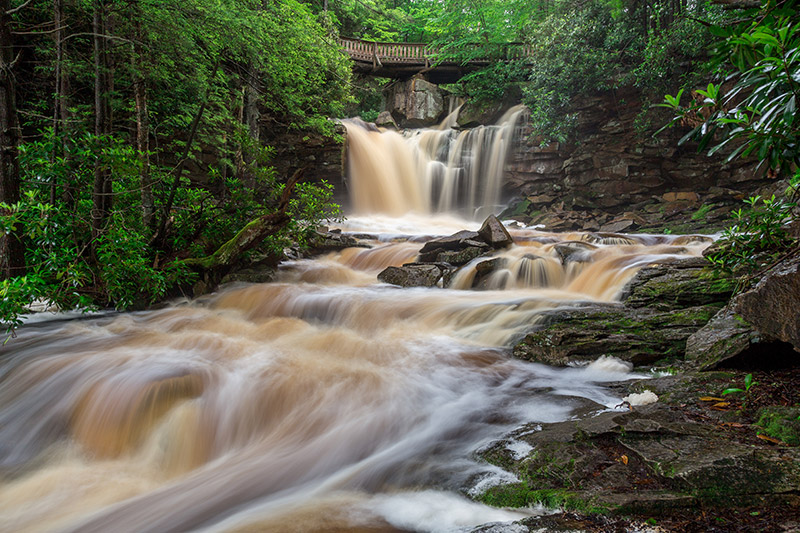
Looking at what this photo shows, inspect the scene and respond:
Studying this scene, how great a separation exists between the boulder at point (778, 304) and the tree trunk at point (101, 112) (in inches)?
278

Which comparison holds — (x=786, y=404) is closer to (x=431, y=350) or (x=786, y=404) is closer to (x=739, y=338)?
(x=739, y=338)

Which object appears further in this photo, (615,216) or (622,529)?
(615,216)

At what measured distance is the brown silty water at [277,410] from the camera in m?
2.48

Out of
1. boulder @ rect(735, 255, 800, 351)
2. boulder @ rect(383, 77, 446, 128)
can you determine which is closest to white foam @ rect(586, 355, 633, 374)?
boulder @ rect(735, 255, 800, 351)

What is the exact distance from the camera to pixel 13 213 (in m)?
4.17

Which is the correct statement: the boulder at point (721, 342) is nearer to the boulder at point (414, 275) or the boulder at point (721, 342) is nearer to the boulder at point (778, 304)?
the boulder at point (778, 304)

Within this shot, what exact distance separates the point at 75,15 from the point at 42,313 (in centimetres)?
533

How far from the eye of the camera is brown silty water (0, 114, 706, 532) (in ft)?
8.14

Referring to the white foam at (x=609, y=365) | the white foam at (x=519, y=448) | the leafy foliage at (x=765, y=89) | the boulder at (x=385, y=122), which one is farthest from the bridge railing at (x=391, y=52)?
the white foam at (x=519, y=448)

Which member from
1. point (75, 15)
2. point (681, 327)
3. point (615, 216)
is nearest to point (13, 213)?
point (75, 15)

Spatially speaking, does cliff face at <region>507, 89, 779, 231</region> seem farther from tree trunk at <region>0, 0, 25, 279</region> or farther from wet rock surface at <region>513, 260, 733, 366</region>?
tree trunk at <region>0, 0, 25, 279</region>

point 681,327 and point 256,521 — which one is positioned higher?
point 681,327

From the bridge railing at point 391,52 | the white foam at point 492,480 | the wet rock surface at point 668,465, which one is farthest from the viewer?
the bridge railing at point 391,52

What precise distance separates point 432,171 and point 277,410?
15880 millimetres
